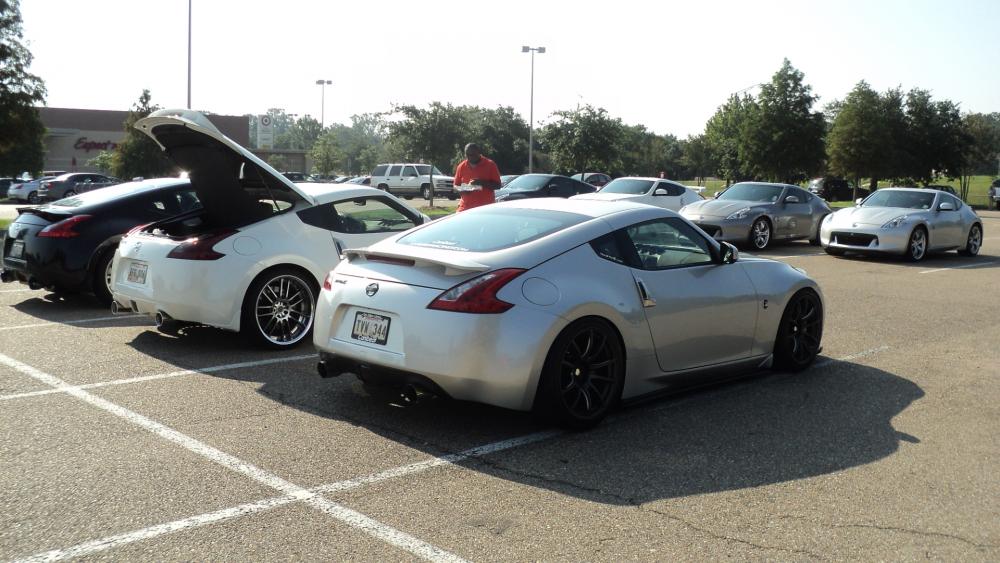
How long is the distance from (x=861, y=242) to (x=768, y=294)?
11260 mm

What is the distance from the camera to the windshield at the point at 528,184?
78.5 feet

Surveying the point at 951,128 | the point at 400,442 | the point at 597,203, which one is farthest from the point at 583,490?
the point at 951,128

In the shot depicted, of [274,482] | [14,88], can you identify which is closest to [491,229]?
[274,482]

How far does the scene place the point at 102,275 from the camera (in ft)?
31.3

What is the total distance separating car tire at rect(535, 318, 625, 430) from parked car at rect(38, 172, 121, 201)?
131ft

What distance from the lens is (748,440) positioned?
5.23 meters

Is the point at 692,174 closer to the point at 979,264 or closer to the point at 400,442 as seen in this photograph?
the point at 979,264

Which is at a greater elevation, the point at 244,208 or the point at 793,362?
the point at 244,208

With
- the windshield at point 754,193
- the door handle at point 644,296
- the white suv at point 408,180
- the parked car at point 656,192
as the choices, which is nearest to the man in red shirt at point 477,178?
the door handle at point 644,296

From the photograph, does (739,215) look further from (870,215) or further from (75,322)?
(75,322)

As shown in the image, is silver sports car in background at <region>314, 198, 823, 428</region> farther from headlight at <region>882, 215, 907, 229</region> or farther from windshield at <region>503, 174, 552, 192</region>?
windshield at <region>503, 174, 552, 192</region>

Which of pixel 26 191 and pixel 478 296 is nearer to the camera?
pixel 478 296

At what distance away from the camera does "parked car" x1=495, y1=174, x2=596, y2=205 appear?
2361cm

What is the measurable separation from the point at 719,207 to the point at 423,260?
14905 mm
